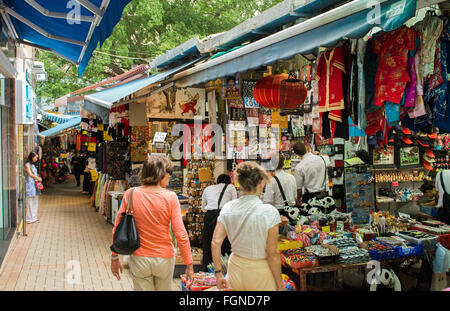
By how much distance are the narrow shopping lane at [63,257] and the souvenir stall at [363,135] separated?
2.70m

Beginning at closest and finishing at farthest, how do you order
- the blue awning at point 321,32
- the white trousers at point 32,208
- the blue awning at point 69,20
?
the blue awning at point 321,32 < the blue awning at point 69,20 < the white trousers at point 32,208

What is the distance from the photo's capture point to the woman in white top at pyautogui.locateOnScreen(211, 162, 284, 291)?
3.24 metres

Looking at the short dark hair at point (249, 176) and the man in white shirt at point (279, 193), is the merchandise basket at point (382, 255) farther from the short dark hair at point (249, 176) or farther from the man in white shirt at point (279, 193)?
the short dark hair at point (249, 176)

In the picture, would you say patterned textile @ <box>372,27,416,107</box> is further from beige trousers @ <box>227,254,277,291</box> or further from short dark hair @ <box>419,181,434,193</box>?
short dark hair @ <box>419,181,434,193</box>

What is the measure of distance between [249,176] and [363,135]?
2.37 m

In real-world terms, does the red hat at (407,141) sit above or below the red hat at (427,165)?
above

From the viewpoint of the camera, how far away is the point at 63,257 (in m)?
7.77

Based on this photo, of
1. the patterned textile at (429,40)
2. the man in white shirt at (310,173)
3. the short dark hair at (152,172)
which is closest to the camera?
the patterned textile at (429,40)

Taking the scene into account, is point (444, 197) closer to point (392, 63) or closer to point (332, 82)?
point (332, 82)

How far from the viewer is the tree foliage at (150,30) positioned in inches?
699

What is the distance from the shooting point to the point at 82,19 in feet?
16.1

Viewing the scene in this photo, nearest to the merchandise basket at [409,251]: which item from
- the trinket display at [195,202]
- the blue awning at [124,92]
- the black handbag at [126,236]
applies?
the black handbag at [126,236]

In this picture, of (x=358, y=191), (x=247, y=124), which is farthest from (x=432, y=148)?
(x=247, y=124)

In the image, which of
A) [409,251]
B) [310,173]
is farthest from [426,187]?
[409,251]
